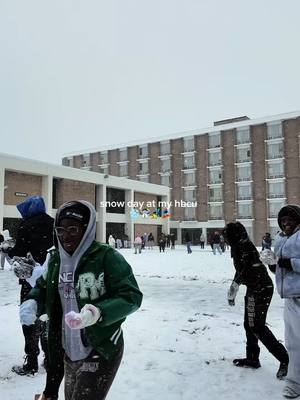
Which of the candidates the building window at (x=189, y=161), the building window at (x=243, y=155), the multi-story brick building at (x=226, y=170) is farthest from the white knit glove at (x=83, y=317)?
the building window at (x=189, y=161)

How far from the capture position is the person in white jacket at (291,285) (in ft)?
11.6

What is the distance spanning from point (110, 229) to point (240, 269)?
38931mm

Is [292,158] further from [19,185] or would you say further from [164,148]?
[19,185]

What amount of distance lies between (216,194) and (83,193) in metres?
22.2

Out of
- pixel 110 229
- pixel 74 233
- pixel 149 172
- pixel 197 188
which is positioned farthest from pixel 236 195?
pixel 74 233

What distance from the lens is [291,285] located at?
3.59 metres

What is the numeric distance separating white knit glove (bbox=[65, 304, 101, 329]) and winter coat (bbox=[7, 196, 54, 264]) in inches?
90.0

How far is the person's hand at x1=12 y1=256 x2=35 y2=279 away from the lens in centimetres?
347

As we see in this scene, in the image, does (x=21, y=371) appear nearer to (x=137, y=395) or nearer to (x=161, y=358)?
(x=137, y=395)

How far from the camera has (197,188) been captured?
5631 centimetres

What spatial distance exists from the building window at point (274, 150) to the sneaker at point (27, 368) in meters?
50.9

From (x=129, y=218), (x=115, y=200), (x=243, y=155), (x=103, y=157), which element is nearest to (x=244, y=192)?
(x=243, y=155)

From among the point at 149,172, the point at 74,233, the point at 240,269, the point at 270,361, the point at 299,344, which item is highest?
the point at 149,172

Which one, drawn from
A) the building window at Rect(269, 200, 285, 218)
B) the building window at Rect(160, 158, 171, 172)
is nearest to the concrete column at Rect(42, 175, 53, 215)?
the building window at Rect(160, 158, 171, 172)
